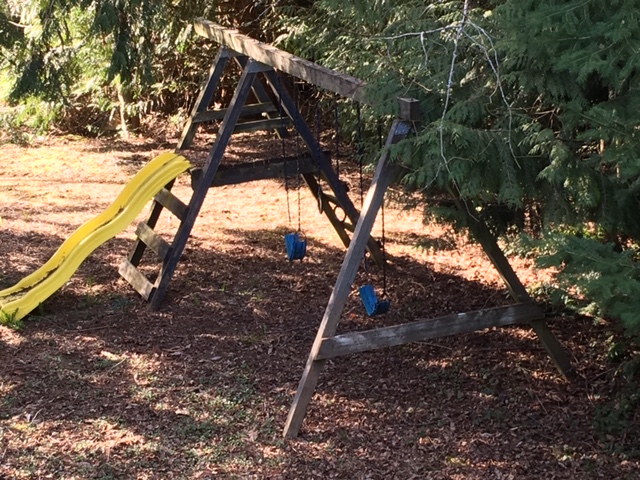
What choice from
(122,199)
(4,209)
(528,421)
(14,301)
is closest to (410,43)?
(528,421)

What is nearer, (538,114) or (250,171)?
(538,114)

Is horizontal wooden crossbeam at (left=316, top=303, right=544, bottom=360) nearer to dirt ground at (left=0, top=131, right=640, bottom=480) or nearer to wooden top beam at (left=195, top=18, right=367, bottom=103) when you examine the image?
dirt ground at (left=0, top=131, right=640, bottom=480)

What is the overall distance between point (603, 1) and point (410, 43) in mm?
1484

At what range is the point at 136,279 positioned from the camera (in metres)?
6.45

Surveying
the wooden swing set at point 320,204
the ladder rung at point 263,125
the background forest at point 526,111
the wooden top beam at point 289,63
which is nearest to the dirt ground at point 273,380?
the wooden swing set at point 320,204

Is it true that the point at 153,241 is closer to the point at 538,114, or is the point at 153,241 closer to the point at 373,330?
the point at 373,330

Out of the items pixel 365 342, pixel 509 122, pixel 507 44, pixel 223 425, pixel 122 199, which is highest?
pixel 507 44

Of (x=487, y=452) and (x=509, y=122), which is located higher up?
(x=509, y=122)

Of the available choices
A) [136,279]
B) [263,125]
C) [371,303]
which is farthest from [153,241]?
[371,303]

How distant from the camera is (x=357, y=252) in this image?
4.37 meters

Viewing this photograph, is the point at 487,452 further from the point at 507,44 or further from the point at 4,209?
the point at 4,209

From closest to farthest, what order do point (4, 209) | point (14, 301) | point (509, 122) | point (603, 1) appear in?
point (603, 1) → point (509, 122) → point (14, 301) → point (4, 209)

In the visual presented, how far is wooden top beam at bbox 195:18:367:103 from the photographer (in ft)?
15.3

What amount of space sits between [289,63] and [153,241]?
→ 1.89 meters
